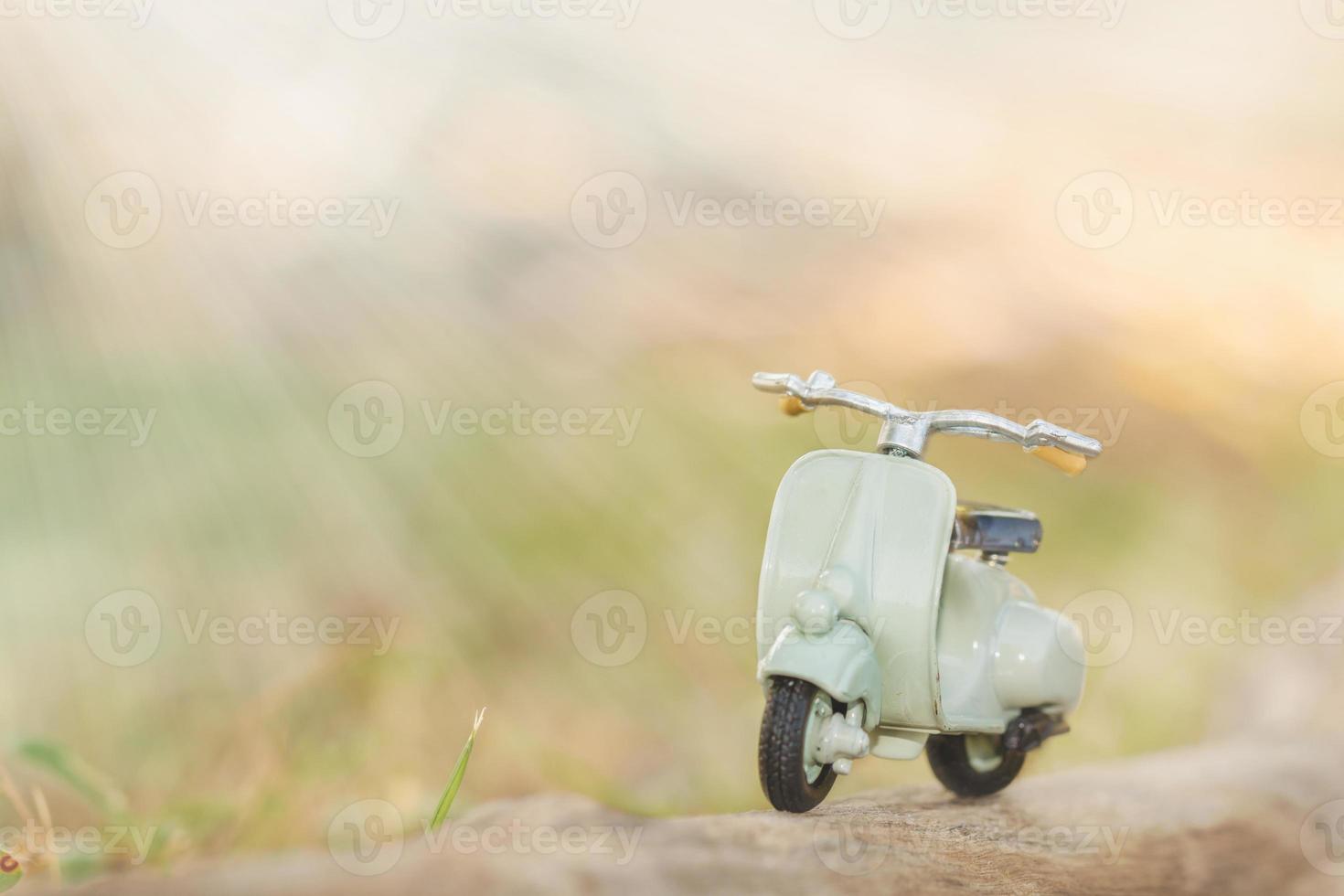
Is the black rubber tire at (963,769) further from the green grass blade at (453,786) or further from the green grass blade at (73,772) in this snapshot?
the green grass blade at (73,772)

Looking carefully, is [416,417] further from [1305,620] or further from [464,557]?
[1305,620]

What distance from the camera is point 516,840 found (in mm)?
2479

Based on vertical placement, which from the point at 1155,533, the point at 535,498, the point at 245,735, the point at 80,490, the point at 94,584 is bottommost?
the point at 245,735

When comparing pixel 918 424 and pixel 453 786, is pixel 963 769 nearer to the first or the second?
pixel 918 424

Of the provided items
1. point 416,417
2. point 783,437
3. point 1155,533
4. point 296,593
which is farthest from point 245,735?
point 1155,533

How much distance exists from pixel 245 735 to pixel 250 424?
1171 millimetres

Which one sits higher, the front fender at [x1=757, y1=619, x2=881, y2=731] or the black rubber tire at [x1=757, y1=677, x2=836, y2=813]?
the front fender at [x1=757, y1=619, x2=881, y2=731]

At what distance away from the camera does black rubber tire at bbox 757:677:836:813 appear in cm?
219

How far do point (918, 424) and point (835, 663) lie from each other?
0.57 meters

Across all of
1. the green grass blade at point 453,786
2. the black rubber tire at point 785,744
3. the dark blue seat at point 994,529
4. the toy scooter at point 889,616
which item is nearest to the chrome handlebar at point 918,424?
the toy scooter at point 889,616

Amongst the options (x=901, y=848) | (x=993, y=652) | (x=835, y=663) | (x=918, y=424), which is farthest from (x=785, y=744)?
(x=918, y=424)

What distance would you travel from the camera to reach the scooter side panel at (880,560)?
2354mm

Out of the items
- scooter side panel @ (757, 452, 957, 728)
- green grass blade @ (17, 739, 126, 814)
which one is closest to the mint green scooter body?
scooter side panel @ (757, 452, 957, 728)

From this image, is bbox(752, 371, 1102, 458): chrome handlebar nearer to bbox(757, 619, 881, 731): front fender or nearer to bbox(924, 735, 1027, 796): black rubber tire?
bbox(757, 619, 881, 731): front fender
